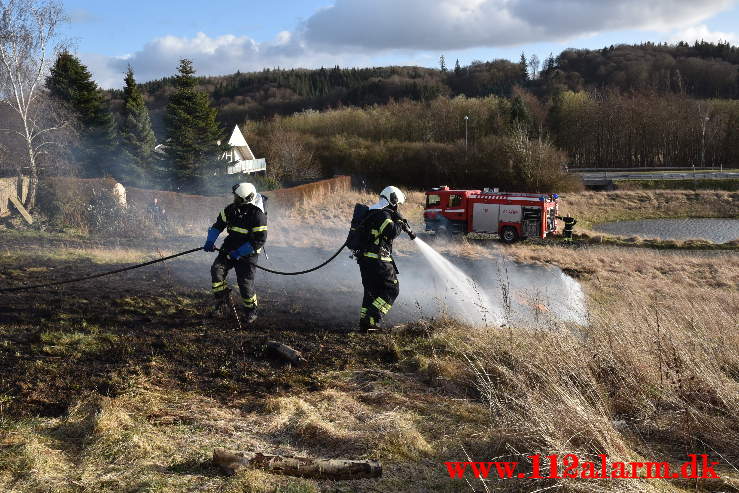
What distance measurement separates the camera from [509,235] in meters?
23.0

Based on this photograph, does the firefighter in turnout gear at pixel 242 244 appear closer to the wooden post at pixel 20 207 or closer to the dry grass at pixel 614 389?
the dry grass at pixel 614 389

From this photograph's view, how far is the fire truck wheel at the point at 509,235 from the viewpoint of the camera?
22894 mm

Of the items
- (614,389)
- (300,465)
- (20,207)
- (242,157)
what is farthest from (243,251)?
(242,157)

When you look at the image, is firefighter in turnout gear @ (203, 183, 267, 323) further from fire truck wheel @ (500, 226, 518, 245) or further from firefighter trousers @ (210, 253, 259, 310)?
fire truck wheel @ (500, 226, 518, 245)

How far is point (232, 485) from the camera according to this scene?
3.79 metres

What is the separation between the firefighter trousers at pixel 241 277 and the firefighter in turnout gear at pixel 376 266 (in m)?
1.46

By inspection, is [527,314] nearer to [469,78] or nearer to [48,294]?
[48,294]

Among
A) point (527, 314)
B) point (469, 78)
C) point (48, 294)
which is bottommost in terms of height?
point (527, 314)

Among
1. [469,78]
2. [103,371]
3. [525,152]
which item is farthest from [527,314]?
[469,78]

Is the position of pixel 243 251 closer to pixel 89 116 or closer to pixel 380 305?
pixel 380 305

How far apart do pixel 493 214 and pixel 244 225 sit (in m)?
16.6

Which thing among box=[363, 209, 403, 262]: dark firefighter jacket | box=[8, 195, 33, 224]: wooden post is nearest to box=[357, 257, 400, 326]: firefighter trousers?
box=[363, 209, 403, 262]: dark firefighter jacket

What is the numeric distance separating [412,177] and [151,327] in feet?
137

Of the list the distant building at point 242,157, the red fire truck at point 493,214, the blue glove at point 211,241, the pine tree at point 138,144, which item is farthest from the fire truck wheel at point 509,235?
the distant building at point 242,157
